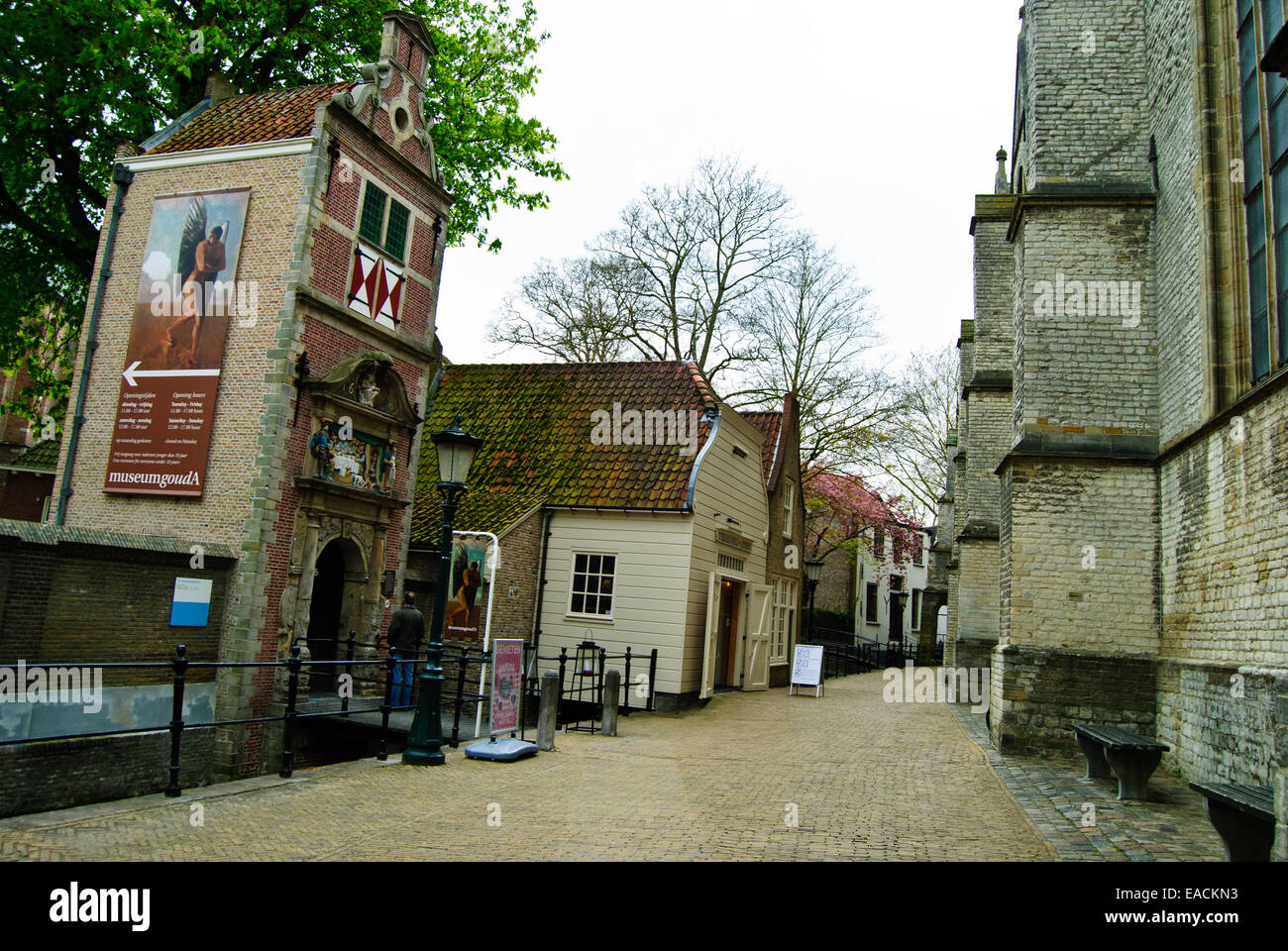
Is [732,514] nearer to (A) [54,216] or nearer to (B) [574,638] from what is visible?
(B) [574,638]

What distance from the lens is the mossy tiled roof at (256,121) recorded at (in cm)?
1323

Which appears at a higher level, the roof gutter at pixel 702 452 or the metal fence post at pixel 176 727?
the roof gutter at pixel 702 452

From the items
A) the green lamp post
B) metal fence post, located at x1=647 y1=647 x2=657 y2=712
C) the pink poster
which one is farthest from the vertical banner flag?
metal fence post, located at x1=647 y1=647 x2=657 y2=712

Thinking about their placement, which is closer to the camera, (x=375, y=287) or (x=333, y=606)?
(x=375, y=287)

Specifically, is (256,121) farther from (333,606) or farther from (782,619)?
(782,619)

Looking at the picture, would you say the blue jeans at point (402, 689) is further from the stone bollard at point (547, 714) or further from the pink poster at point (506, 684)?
the stone bollard at point (547, 714)

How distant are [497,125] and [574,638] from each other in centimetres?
1038

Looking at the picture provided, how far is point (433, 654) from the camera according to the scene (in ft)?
31.9

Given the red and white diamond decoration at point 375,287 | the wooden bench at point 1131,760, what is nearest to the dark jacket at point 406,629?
the red and white diamond decoration at point 375,287

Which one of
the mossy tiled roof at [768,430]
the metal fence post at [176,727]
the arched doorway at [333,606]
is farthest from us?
the mossy tiled roof at [768,430]

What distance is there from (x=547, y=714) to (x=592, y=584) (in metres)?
6.30

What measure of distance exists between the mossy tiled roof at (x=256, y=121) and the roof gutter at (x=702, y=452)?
8.74m

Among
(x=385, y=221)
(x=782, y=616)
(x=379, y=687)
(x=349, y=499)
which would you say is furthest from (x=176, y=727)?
(x=782, y=616)

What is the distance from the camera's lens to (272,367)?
12.2 meters
